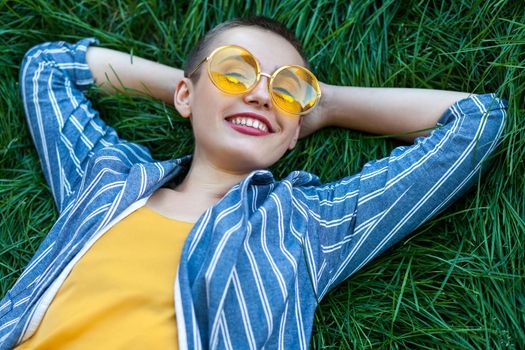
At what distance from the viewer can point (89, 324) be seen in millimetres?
2012

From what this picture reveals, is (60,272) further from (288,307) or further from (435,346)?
(435,346)

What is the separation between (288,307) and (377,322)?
446 mm

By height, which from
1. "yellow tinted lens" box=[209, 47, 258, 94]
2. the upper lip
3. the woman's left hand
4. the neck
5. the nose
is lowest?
the neck

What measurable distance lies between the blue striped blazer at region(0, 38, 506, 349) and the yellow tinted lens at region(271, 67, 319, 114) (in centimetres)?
26

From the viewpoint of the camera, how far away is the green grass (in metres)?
2.33

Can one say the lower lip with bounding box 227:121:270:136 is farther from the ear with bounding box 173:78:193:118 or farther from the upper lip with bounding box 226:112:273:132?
the ear with bounding box 173:78:193:118

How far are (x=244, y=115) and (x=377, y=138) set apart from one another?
0.62m

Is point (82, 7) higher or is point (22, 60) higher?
point (82, 7)

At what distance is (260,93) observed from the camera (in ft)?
7.42

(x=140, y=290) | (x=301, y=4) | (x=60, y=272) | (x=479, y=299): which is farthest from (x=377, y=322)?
(x=301, y=4)

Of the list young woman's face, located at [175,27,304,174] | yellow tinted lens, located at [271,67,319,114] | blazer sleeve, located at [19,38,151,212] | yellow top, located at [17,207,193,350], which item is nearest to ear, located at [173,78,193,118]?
young woman's face, located at [175,27,304,174]

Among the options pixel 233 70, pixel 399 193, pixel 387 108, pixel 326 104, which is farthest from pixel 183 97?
pixel 399 193

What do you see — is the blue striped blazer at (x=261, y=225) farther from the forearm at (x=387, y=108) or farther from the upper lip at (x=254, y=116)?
the upper lip at (x=254, y=116)

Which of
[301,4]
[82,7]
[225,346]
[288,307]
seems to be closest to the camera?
[225,346]
